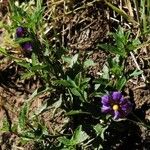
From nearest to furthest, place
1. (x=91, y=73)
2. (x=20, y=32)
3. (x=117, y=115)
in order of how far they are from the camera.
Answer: (x=117, y=115), (x=20, y=32), (x=91, y=73)

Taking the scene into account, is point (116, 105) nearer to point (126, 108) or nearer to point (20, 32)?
point (126, 108)

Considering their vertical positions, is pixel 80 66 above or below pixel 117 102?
above

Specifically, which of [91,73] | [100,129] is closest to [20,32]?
[91,73]

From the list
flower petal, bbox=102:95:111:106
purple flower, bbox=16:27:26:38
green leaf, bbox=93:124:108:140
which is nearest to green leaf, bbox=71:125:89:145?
green leaf, bbox=93:124:108:140

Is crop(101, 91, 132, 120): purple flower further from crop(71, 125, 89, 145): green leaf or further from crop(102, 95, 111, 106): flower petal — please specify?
crop(71, 125, 89, 145): green leaf

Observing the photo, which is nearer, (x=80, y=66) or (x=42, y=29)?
(x=80, y=66)

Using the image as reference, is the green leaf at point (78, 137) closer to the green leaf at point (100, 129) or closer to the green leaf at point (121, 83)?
the green leaf at point (100, 129)

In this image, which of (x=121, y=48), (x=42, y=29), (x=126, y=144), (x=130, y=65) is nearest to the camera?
(x=121, y=48)

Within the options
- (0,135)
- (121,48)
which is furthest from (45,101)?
(121,48)

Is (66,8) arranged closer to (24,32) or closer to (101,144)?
(24,32)
